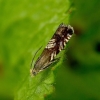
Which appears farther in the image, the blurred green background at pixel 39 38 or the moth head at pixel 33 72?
the blurred green background at pixel 39 38

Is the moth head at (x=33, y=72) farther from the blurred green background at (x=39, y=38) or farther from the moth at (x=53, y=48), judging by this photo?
the blurred green background at (x=39, y=38)

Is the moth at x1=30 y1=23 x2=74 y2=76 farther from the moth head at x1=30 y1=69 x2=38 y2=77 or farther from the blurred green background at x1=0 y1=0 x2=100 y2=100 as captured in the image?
the blurred green background at x1=0 y1=0 x2=100 y2=100

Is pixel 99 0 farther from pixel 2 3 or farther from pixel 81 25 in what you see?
pixel 2 3

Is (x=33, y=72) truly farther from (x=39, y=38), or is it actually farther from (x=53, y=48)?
(x=39, y=38)

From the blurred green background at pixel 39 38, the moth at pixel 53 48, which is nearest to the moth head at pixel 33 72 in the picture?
the moth at pixel 53 48

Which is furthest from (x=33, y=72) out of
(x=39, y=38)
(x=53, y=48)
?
(x=39, y=38)

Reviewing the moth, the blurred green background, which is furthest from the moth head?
the blurred green background
